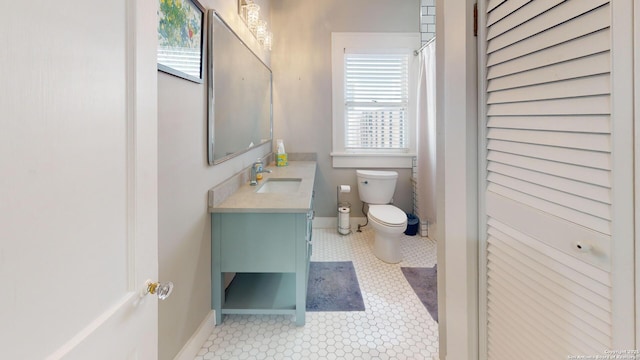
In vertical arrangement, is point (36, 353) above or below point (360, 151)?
below

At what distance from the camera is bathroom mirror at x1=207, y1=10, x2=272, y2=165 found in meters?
1.65

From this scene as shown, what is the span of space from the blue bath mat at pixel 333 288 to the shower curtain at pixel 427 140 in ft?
3.62

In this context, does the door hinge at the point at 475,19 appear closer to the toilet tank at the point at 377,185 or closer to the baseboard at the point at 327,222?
the toilet tank at the point at 377,185

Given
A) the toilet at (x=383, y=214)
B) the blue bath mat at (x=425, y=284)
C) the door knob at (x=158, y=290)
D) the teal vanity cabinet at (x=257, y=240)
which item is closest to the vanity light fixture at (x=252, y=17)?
the teal vanity cabinet at (x=257, y=240)

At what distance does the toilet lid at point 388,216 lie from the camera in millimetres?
2566

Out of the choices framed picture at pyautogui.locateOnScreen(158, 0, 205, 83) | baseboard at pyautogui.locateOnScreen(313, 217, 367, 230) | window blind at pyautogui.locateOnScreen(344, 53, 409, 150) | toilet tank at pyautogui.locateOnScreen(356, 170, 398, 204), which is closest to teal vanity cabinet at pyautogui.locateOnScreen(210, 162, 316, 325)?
framed picture at pyautogui.locateOnScreen(158, 0, 205, 83)

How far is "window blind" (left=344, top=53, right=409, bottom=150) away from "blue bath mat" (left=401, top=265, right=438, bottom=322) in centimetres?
165

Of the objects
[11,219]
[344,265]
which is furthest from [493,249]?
[344,265]

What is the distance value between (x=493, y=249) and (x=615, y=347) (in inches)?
15.2

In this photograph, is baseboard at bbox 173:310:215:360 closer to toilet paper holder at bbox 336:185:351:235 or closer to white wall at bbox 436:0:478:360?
white wall at bbox 436:0:478:360

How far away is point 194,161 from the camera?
147 cm

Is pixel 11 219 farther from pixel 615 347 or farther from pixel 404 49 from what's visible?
pixel 404 49

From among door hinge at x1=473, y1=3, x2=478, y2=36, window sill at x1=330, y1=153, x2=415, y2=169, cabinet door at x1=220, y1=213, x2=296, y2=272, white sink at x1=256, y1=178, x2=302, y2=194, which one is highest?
door hinge at x1=473, y1=3, x2=478, y2=36

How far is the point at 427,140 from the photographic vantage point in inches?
125
